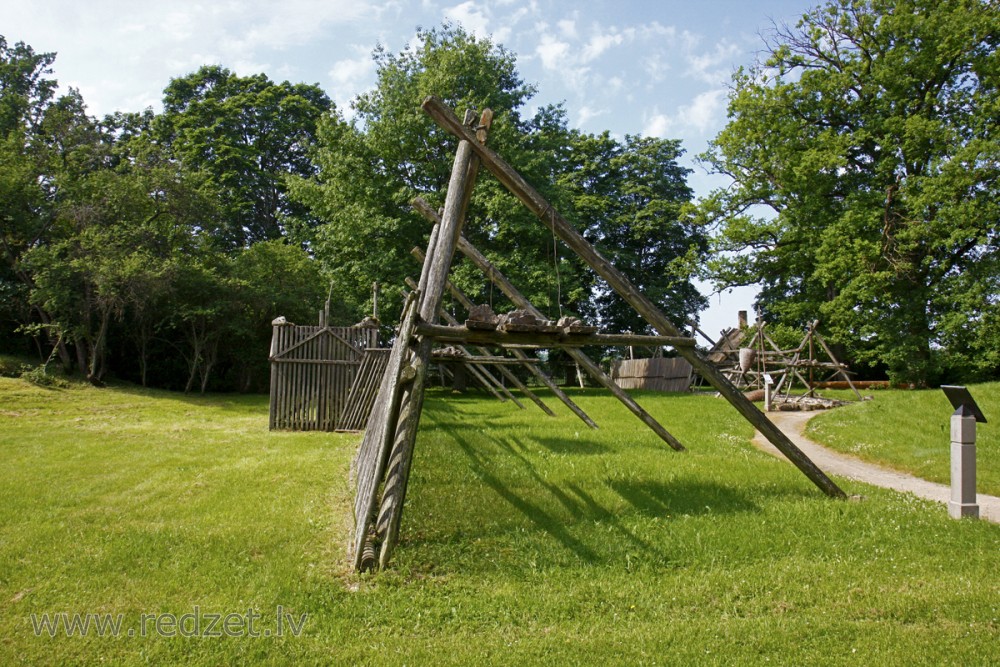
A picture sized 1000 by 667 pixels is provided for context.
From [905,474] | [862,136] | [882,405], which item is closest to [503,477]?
[905,474]

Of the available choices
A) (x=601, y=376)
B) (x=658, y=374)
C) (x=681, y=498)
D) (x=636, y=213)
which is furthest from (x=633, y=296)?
(x=636, y=213)

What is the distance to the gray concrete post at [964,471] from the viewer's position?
707cm

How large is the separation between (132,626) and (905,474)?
10.9 m

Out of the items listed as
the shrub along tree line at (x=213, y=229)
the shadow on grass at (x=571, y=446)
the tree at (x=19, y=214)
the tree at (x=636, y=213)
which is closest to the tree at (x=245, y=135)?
the shrub along tree line at (x=213, y=229)

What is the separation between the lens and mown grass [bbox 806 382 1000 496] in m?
10.3

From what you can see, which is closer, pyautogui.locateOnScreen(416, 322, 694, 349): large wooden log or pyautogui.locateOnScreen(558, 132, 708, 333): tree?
pyautogui.locateOnScreen(416, 322, 694, 349): large wooden log

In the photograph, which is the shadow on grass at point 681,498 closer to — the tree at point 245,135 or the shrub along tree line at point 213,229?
the shrub along tree line at point 213,229

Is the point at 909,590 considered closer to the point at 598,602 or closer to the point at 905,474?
the point at 598,602

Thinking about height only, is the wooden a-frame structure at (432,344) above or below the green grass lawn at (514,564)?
above

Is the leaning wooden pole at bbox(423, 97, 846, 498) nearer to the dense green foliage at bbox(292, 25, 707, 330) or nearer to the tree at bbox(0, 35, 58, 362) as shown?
the dense green foliage at bbox(292, 25, 707, 330)

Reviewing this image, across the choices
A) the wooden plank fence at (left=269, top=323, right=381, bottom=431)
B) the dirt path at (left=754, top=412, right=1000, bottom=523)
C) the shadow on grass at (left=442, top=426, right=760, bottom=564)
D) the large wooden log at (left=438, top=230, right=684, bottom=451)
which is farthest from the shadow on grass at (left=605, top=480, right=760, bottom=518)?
the wooden plank fence at (left=269, top=323, right=381, bottom=431)

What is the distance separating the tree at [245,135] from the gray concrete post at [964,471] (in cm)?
3126

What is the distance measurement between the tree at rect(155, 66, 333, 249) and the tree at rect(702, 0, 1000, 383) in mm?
21937

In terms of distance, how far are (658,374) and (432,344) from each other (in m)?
24.1
